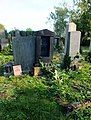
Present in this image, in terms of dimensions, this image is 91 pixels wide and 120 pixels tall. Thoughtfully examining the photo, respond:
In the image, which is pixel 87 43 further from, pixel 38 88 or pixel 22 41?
pixel 38 88

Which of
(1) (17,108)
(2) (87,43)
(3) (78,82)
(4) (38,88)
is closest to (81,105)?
(1) (17,108)

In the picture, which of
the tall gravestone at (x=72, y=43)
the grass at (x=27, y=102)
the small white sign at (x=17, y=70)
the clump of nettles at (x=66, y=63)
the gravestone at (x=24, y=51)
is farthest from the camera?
the tall gravestone at (x=72, y=43)

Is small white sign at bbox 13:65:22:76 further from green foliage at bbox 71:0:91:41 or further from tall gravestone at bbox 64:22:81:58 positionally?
green foliage at bbox 71:0:91:41

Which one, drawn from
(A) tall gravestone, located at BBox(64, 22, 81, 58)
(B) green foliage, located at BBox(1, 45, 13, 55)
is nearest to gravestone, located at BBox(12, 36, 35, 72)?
(A) tall gravestone, located at BBox(64, 22, 81, 58)

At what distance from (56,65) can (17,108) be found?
500cm

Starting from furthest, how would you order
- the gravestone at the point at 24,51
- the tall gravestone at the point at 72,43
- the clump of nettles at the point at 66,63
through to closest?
the tall gravestone at the point at 72,43, the clump of nettles at the point at 66,63, the gravestone at the point at 24,51

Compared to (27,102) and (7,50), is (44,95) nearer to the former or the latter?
(27,102)

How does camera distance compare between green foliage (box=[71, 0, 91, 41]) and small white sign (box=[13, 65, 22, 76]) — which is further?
green foliage (box=[71, 0, 91, 41])

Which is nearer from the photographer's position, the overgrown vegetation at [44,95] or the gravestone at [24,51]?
the overgrown vegetation at [44,95]

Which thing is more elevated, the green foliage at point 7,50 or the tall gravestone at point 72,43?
the tall gravestone at point 72,43

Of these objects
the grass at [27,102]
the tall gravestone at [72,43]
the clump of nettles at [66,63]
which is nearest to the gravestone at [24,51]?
the clump of nettles at [66,63]

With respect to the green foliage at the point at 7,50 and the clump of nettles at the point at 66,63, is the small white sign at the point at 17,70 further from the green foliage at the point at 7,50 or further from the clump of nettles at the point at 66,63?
the green foliage at the point at 7,50

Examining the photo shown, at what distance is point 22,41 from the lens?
11039mm

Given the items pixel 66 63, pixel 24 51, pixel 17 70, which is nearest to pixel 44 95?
pixel 17 70
